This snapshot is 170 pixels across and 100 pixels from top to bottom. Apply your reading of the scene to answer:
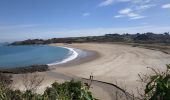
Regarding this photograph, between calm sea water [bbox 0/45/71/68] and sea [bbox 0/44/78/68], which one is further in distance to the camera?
calm sea water [bbox 0/45/71/68]

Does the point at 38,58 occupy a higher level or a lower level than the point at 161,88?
lower

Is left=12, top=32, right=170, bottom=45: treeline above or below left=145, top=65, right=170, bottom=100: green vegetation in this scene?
below

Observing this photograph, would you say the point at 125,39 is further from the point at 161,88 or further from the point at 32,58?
the point at 161,88

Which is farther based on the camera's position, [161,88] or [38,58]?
[38,58]

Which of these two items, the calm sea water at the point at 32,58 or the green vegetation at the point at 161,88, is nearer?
the green vegetation at the point at 161,88

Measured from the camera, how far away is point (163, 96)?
7.45 ft

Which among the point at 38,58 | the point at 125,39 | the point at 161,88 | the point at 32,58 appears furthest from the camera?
the point at 125,39

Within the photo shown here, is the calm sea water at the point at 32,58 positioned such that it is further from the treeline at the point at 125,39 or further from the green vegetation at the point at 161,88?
the green vegetation at the point at 161,88

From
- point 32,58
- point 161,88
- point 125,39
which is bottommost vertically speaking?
point 32,58

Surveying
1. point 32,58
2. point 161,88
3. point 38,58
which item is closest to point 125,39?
point 32,58

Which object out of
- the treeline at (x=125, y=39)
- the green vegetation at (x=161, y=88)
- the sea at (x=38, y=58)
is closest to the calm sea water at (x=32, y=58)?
the sea at (x=38, y=58)

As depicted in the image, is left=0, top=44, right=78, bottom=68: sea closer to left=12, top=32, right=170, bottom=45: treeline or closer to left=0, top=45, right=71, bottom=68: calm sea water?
left=0, top=45, right=71, bottom=68: calm sea water

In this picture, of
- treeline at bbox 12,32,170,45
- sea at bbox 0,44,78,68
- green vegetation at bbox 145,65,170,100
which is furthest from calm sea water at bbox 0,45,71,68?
green vegetation at bbox 145,65,170,100

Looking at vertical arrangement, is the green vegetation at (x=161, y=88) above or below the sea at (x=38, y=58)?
above
